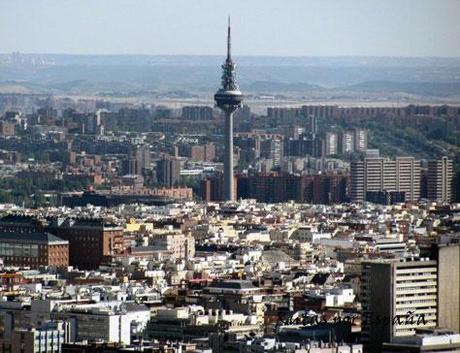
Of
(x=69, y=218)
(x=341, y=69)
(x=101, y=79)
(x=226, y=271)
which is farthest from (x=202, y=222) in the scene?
(x=101, y=79)

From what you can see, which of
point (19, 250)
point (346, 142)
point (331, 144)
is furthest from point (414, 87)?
point (19, 250)

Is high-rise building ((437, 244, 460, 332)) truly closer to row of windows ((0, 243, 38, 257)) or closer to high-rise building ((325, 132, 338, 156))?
row of windows ((0, 243, 38, 257))

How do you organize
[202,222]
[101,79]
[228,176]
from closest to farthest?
[202,222], [228,176], [101,79]

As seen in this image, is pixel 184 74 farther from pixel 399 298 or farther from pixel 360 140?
pixel 399 298

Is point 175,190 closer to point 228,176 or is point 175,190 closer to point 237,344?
point 228,176

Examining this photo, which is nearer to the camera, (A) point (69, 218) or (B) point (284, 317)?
(B) point (284, 317)

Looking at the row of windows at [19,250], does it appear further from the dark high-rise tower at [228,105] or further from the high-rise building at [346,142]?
the high-rise building at [346,142]

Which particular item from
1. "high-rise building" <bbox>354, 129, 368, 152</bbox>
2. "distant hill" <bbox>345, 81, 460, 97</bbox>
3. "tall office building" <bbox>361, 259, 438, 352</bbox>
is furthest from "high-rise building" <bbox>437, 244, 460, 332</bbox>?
"high-rise building" <bbox>354, 129, 368, 152</bbox>
